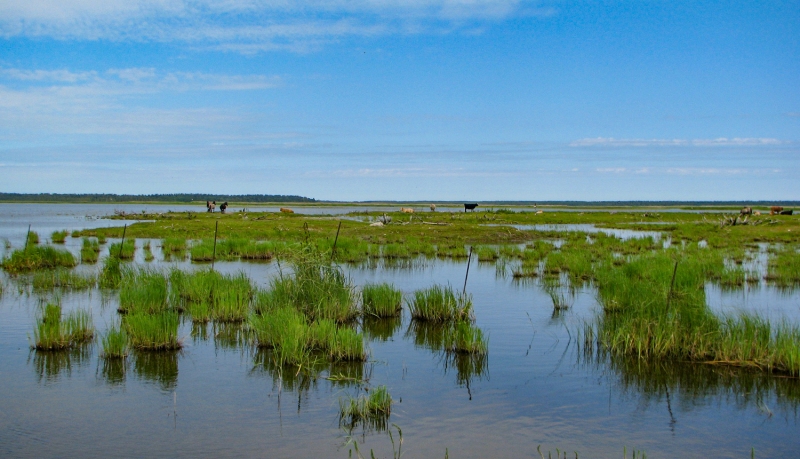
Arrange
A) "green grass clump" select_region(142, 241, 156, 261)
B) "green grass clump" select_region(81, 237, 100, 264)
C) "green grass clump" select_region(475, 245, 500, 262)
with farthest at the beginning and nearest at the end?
"green grass clump" select_region(475, 245, 500, 262) → "green grass clump" select_region(142, 241, 156, 261) → "green grass clump" select_region(81, 237, 100, 264)

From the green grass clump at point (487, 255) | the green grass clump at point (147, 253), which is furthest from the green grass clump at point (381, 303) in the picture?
the green grass clump at point (147, 253)

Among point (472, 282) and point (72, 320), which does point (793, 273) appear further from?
point (72, 320)

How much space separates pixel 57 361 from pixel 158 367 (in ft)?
5.24

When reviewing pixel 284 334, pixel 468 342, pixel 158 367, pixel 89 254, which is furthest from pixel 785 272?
pixel 89 254

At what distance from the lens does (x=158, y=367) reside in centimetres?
926

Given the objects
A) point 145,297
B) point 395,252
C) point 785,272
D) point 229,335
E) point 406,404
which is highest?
point 785,272

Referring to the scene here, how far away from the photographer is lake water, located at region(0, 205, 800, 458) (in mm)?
6719

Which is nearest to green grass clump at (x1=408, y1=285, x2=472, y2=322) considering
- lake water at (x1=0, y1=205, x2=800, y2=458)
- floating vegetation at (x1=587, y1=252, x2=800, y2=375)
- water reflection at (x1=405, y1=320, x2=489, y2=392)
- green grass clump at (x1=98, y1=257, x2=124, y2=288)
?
water reflection at (x1=405, y1=320, x2=489, y2=392)

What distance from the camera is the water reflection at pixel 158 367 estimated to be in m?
8.63

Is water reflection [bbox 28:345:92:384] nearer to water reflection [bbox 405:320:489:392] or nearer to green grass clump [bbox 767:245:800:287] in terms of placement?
water reflection [bbox 405:320:489:392]

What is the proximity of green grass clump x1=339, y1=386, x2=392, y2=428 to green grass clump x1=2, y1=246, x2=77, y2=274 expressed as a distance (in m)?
15.3

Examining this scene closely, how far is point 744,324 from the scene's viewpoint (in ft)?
33.2

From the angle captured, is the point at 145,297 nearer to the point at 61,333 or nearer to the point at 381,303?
the point at 61,333

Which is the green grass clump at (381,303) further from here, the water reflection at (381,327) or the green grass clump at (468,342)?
the green grass clump at (468,342)
